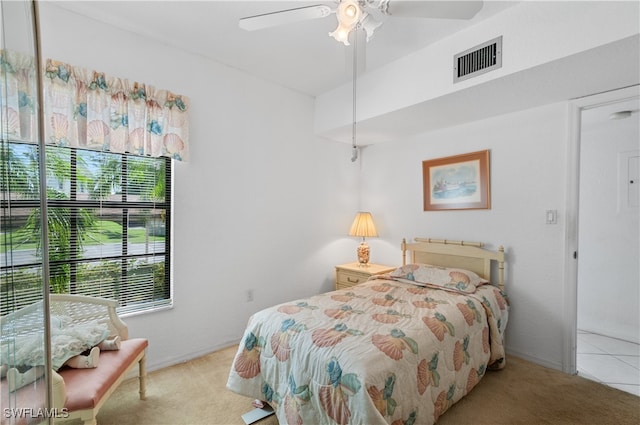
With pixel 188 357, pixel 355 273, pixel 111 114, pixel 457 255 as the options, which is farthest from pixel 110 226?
pixel 457 255

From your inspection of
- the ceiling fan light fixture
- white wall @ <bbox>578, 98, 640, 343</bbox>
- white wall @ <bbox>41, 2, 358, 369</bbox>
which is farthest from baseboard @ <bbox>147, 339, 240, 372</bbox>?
white wall @ <bbox>578, 98, 640, 343</bbox>

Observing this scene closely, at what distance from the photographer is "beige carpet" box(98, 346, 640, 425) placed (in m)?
1.82

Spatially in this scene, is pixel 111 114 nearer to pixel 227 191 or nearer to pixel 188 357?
pixel 227 191

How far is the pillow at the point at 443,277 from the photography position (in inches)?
99.0

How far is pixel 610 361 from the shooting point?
2.59 metres

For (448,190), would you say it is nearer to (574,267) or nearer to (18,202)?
(574,267)

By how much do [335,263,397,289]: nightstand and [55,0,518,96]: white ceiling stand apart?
2.12 metres

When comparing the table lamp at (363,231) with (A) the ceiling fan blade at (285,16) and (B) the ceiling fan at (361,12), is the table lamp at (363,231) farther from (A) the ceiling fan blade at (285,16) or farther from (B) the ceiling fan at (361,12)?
(A) the ceiling fan blade at (285,16)

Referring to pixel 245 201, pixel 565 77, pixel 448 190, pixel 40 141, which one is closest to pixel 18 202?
pixel 40 141

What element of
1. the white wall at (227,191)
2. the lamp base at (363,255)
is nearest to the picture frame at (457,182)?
the lamp base at (363,255)

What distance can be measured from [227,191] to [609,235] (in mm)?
4003

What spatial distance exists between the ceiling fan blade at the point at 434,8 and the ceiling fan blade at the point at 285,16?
1.17 feet

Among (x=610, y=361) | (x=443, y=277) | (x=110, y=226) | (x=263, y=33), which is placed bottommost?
(x=610, y=361)

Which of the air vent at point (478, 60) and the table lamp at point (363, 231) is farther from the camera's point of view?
the table lamp at point (363, 231)
